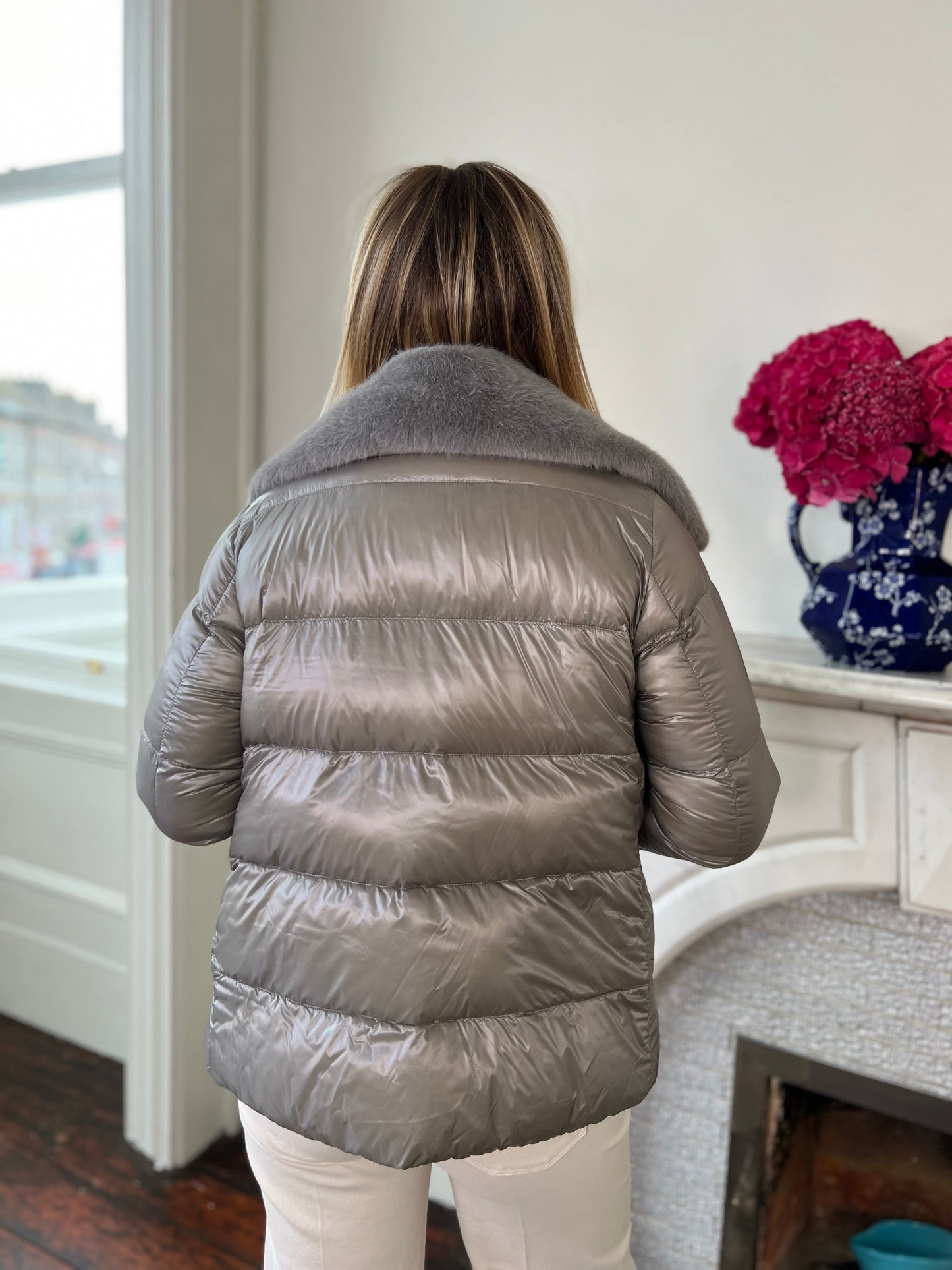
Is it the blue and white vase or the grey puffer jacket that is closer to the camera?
the grey puffer jacket

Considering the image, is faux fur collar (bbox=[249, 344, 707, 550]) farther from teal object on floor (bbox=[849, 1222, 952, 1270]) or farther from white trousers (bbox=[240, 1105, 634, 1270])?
teal object on floor (bbox=[849, 1222, 952, 1270])

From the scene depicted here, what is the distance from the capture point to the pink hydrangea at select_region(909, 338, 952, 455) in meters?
1.07

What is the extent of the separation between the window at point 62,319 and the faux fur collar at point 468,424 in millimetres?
1353

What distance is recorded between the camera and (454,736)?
0.77 m

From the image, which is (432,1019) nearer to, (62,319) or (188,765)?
(188,765)

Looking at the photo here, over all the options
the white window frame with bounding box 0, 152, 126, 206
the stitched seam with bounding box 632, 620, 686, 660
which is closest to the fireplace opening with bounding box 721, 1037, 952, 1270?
the stitched seam with bounding box 632, 620, 686, 660

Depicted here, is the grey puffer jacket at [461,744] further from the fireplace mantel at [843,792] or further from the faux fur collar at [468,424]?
the fireplace mantel at [843,792]

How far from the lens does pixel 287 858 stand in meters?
0.82

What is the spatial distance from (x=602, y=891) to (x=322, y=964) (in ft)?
0.83

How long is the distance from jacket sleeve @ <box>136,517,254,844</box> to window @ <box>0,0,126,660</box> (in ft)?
4.14

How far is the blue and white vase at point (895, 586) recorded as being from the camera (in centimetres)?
111

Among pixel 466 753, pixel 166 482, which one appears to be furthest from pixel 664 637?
pixel 166 482

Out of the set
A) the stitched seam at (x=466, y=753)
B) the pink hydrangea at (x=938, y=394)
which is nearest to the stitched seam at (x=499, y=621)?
the stitched seam at (x=466, y=753)

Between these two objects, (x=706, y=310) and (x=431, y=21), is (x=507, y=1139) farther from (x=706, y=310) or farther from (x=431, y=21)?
(x=431, y=21)
